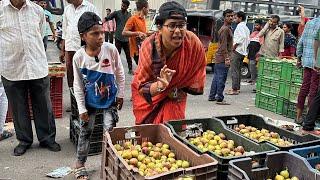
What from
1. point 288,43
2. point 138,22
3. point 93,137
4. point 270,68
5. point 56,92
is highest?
point 138,22

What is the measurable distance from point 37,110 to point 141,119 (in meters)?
2.09

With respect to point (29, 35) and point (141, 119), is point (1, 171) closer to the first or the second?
point (29, 35)

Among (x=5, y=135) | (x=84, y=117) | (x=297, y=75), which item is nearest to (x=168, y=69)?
(x=84, y=117)

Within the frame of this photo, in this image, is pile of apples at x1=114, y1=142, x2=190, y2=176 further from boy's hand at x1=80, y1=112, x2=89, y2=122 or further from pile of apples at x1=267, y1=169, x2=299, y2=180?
boy's hand at x1=80, y1=112, x2=89, y2=122

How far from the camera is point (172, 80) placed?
11.3ft

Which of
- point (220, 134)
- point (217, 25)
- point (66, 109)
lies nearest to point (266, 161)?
point (220, 134)

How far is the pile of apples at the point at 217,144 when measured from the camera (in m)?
3.20

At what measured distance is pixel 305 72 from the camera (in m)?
6.99

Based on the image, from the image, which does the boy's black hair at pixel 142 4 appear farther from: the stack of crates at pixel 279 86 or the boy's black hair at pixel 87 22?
the boy's black hair at pixel 87 22

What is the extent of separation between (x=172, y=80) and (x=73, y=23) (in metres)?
3.42

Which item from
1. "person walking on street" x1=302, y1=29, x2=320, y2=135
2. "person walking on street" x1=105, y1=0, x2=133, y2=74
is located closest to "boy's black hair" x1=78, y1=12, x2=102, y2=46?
"person walking on street" x1=302, y1=29, x2=320, y2=135

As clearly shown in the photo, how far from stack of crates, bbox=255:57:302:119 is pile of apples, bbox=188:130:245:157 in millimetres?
4456

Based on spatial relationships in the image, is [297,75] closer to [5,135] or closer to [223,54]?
[223,54]

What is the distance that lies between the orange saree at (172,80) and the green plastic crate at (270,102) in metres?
4.88
